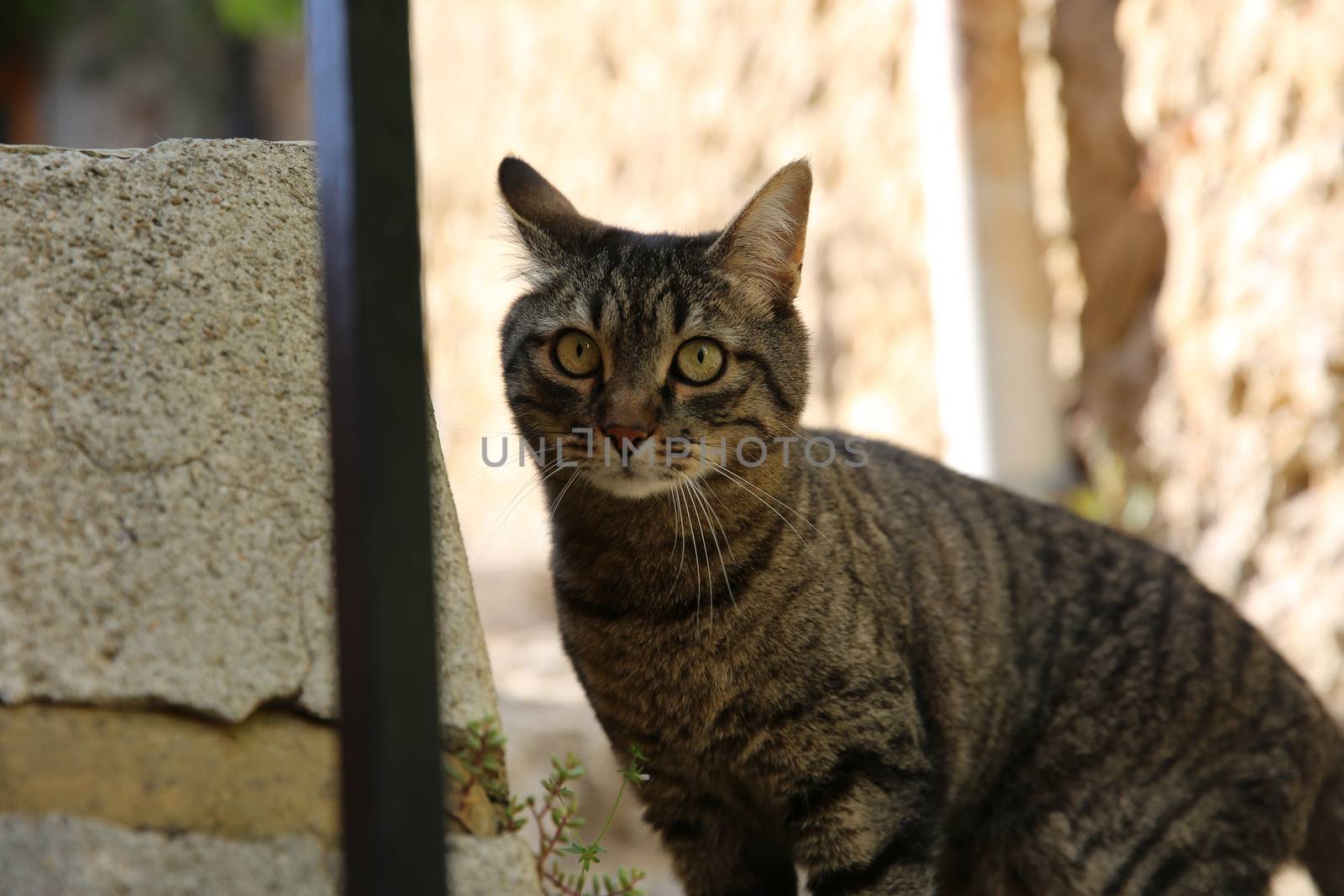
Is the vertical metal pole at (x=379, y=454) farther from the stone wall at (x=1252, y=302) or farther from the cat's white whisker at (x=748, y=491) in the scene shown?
the stone wall at (x=1252, y=302)

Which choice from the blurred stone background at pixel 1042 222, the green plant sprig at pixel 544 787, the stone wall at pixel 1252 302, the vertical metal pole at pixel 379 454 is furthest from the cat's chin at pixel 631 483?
the stone wall at pixel 1252 302

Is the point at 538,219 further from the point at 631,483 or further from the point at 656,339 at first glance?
the point at 631,483

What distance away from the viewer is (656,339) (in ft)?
6.91

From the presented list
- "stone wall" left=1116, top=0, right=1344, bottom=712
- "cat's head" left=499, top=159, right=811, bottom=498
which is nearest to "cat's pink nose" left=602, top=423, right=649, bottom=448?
"cat's head" left=499, top=159, right=811, bottom=498

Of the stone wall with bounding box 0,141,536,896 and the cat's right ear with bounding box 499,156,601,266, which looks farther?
the cat's right ear with bounding box 499,156,601,266

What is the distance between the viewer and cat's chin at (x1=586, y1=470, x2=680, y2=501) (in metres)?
2.01

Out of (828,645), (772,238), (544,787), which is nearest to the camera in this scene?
(544,787)

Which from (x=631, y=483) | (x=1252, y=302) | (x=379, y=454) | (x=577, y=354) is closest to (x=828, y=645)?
(x=631, y=483)

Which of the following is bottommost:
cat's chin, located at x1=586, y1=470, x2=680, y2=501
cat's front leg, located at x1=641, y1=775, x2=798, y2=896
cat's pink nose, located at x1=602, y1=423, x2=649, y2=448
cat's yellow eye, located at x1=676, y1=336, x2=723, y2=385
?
cat's front leg, located at x1=641, y1=775, x2=798, y2=896

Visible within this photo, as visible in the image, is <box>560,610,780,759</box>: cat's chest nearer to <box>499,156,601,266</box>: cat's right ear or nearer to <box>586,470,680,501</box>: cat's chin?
<box>586,470,680,501</box>: cat's chin

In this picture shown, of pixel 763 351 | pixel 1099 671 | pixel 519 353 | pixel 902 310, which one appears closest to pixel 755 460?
pixel 763 351

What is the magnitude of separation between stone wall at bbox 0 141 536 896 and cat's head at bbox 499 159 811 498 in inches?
15.1

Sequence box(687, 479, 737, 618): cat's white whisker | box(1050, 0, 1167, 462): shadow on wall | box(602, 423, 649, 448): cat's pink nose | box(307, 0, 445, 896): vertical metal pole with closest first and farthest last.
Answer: box(307, 0, 445, 896): vertical metal pole → box(602, 423, 649, 448): cat's pink nose → box(687, 479, 737, 618): cat's white whisker → box(1050, 0, 1167, 462): shadow on wall

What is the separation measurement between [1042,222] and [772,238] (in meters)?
2.82
